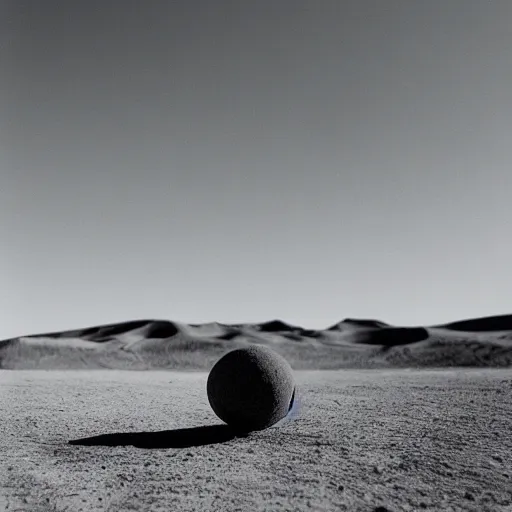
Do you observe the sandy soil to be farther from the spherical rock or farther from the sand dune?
the sand dune

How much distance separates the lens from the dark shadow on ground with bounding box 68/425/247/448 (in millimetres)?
9398

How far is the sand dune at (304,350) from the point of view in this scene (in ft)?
160

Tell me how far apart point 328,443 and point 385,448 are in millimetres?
1047

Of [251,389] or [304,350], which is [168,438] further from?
[304,350]

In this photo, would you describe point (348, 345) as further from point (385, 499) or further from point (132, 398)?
point (385, 499)

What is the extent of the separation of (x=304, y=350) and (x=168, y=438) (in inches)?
1926

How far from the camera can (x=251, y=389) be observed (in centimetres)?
962

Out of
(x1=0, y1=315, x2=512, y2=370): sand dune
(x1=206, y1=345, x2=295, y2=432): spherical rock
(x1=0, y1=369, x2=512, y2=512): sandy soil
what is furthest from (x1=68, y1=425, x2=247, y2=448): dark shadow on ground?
(x1=0, y1=315, x2=512, y2=370): sand dune

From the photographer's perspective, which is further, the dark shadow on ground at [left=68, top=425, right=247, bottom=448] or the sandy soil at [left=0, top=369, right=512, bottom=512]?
the dark shadow on ground at [left=68, top=425, right=247, bottom=448]

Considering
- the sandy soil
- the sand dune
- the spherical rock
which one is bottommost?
the sandy soil

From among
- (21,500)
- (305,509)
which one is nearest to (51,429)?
(21,500)

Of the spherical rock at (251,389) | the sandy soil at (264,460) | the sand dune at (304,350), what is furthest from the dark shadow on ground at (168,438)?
the sand dune at (304,350)

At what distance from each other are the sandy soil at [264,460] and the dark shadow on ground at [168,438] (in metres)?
0.04

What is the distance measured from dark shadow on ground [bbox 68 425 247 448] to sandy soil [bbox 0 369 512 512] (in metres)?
0.04
